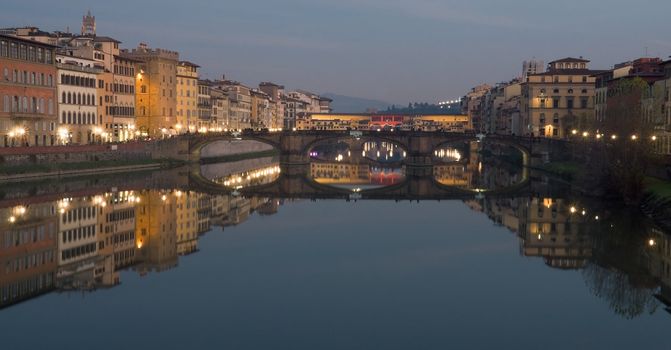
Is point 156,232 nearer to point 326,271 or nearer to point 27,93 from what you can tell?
point 326,271

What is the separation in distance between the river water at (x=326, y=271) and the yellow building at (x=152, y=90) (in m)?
39.4

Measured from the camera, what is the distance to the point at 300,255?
31688 millimetres

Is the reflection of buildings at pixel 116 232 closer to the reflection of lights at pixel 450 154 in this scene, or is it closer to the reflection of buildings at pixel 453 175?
the reflection of buildings at pixel 453 175

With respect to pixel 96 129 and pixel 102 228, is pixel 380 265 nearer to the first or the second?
pixel 102 228

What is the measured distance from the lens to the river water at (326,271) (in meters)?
20.6

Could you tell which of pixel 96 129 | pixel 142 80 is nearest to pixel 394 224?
pixel 96 129

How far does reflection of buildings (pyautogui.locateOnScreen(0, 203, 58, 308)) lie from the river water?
0.08 metres

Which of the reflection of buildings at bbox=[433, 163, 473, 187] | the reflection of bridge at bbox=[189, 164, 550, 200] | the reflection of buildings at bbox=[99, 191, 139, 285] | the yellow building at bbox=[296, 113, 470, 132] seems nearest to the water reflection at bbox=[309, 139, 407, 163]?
the yellow building at bbox=[296, 113, 470, 132]

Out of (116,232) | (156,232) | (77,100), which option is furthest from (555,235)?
(77,100)

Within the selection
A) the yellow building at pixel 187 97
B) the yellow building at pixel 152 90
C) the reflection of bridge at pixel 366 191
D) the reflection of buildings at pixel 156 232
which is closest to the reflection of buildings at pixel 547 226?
the reflection of bridge at pixel 366 191

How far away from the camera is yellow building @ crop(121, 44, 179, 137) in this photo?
91625 mm

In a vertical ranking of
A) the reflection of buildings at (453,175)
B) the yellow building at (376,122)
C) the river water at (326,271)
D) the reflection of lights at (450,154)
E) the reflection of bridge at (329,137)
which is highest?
the yellow building at (376,122)

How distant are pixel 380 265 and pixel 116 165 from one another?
143ft

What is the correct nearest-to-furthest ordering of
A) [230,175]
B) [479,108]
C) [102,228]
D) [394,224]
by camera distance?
[102,228] < [394,224] < [230,175] < [479,108]
